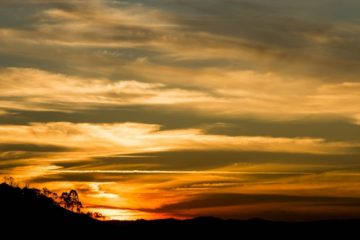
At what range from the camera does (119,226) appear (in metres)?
52.5

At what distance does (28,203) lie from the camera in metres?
48.6

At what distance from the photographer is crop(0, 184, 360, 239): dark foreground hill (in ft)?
151

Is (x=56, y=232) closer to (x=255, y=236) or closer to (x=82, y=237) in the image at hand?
(x=82, y=237)

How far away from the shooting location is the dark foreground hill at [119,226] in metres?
46.0

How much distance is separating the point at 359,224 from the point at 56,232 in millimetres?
28127

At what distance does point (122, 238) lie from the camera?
1954 inches

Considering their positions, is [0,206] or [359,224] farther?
[359,224]

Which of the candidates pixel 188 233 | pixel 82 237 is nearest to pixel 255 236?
pixel 188 233

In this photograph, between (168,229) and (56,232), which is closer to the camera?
(56,232)

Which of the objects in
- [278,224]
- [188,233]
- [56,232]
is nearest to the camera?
[56,232]

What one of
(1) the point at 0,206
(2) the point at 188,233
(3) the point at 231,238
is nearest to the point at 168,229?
(2) the point at 188,233

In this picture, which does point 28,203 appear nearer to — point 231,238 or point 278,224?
point 231,238

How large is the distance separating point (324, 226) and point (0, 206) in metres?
28.9

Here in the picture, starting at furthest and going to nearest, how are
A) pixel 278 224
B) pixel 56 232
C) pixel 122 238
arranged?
pixel 278 224 → pixel 122 238 → pixel 56 232
